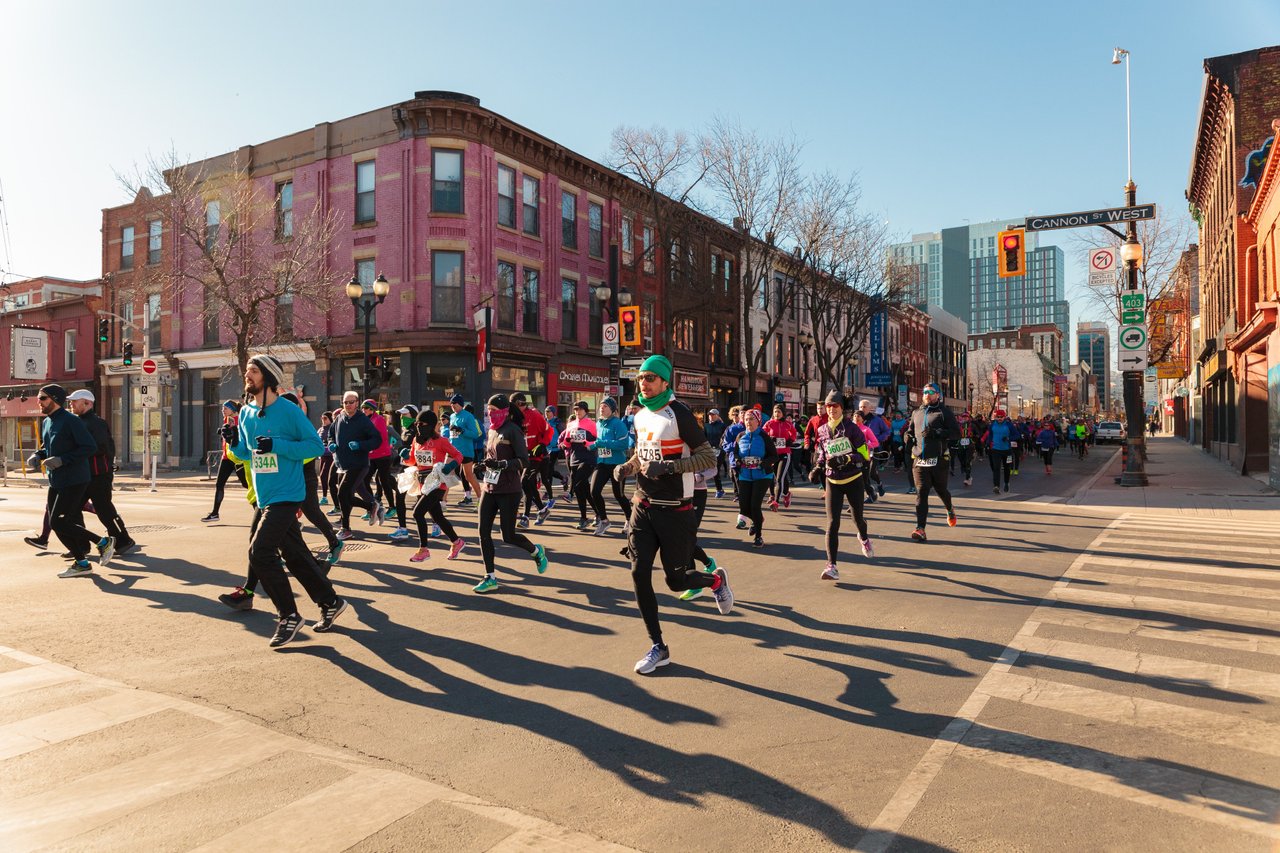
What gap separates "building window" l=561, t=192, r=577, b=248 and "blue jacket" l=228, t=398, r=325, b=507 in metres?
26.9

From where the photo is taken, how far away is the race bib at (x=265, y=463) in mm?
6008

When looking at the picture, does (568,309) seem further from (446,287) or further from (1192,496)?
(1192,496)

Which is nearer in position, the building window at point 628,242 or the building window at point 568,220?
the building window at point 568,220

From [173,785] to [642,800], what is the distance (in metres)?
2.10

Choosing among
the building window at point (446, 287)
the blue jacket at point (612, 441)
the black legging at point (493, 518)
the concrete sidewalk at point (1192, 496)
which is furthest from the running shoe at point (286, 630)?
the building window at point (446, 287)

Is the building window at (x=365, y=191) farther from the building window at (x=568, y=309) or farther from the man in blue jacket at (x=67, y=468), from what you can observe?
the man in blue jacket at (x=67, y=468)

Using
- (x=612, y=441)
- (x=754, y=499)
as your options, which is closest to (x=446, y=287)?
(x=612, y=441)

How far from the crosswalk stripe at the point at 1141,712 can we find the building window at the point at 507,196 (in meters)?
26.7

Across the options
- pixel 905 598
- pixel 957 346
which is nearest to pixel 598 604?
pixel 905 598

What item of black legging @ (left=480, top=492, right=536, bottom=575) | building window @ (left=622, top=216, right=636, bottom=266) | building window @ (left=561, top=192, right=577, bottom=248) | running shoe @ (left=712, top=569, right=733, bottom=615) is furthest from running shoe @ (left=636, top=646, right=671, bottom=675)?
building window @ (left=622, top=216, right=636, bottom=266)

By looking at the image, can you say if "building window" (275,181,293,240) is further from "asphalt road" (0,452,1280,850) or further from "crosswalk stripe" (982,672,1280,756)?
"crosswalk stripe" (982,672,1280,756)

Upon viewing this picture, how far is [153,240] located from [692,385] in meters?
24.4

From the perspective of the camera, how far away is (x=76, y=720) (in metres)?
4.47

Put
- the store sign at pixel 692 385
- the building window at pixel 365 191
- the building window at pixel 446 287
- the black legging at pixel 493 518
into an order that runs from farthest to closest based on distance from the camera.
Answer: the store sign at pixel 692 385, the building window at pixel 365 191, the building window at pixel 446 287, the black legging at pixel 493 518
